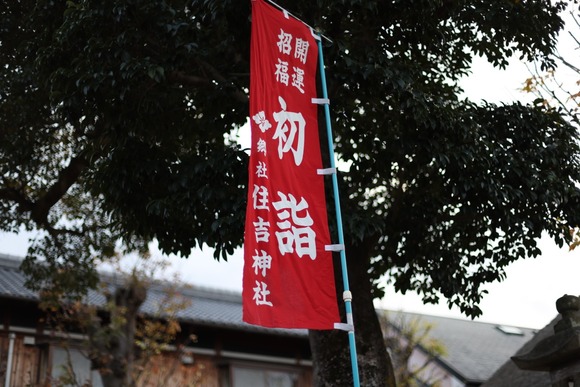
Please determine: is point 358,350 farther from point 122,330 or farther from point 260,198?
point 122,330

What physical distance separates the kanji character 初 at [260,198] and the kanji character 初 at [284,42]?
1599 millimetres

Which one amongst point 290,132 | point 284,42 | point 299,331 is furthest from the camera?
point 299,331

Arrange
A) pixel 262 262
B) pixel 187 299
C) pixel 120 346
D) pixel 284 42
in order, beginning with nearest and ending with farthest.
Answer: pixel 262 262 < pixel 284 42 < pixel 120 346 < pixel 187 299

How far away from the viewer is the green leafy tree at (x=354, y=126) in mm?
8547

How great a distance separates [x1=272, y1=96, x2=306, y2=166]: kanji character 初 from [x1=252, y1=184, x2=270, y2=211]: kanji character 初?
0.42m

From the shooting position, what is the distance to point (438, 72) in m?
10.5

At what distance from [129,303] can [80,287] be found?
1.13 m

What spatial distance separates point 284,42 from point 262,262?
2379 mm

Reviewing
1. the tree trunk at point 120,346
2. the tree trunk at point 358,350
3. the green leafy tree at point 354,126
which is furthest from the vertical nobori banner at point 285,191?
the tree trunk at point 120,346

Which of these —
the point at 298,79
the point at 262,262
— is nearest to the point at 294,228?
the point at 262,262

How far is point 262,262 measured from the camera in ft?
20.7

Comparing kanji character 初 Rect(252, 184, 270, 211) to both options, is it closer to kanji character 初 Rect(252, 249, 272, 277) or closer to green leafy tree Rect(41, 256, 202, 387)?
kanji character 初 Rect(252, 249, 272, 277)

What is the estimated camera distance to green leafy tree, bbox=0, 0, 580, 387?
28.0 feet

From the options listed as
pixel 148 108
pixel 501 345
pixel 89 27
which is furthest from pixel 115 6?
pixel 501 345
